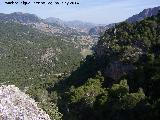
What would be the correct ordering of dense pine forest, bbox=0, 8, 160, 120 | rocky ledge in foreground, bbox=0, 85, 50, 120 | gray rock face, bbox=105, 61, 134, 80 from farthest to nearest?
gray rock face, bbox=105, 61, 134, 80 → dense pine forest, bbox=0, 8, 160, 120 → rocky ledge in foreground, bbox=0, 85, 50, 120

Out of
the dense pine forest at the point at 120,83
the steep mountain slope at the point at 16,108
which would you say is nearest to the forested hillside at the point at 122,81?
the dense pine forest at the point at 120,83

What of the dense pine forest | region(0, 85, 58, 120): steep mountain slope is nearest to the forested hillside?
the dense pine forest

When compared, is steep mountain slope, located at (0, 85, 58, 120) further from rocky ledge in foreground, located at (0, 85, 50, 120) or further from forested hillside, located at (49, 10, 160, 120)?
forested hillside, located at (49, 10, 160, 120)

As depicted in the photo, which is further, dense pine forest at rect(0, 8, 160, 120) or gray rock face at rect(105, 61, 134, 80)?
gray rock face at rect(105, 61, 134, 80)

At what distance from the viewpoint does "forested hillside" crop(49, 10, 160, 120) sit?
227ft

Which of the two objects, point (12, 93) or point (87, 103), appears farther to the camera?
point (87, 103)

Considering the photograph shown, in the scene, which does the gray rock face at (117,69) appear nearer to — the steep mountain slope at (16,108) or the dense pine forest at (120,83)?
the dense pine forest at (120,83)

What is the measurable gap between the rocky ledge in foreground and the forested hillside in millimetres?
49223

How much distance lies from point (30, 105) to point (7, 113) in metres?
1.47

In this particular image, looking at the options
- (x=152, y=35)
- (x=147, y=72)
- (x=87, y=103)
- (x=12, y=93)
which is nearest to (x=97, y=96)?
(x=87, y=103)

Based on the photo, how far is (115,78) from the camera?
110 m

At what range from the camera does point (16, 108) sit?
A: 1245cm

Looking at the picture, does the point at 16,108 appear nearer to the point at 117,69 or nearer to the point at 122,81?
the point at 122,81

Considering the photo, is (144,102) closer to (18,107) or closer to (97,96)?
(97,96)
